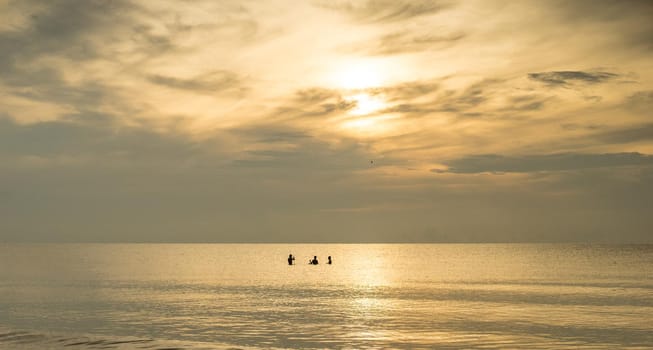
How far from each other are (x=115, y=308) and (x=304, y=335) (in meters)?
24.5

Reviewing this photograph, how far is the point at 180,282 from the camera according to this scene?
Answer: 98.4m

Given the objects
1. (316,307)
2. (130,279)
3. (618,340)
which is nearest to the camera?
(618,340)

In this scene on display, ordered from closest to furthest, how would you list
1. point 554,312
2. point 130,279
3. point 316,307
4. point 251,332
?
point 251,332 → point 554,312 → point 316,307 → point 130,279

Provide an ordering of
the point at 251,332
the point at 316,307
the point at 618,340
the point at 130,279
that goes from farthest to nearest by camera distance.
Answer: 1. the point at 130,279
2. the point at 316,307
3. the point at 251,332
4. the point at 618,340

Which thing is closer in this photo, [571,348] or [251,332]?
[571,348]

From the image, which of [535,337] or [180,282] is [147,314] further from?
[180,282]

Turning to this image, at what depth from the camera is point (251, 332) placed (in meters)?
47.7

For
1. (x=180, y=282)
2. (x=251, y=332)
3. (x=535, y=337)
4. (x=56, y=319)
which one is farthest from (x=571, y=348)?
(x=180, y=282)

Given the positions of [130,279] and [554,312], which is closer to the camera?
[554,312]

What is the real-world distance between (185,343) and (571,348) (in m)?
24.9

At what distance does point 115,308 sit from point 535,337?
38690mm

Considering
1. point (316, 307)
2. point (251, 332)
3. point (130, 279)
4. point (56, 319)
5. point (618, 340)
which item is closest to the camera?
point (618, 340)

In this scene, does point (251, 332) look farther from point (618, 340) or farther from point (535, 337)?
point (618, 340)

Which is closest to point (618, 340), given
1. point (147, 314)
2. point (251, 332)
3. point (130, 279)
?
point (251, 332)
